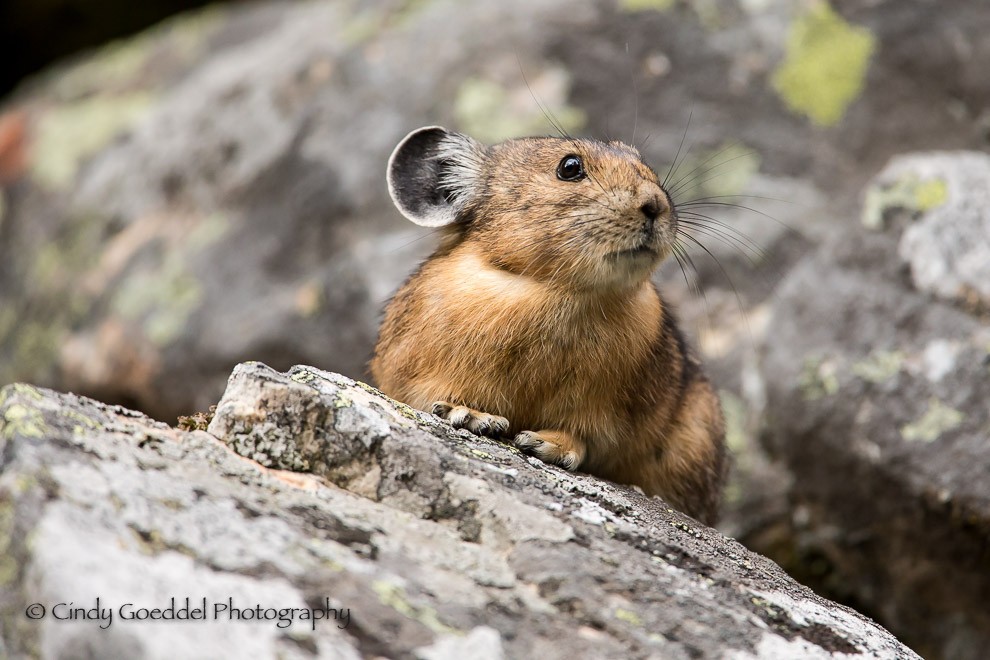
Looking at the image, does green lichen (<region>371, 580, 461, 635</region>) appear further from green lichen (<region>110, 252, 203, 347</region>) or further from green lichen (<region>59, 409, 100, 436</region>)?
green lichen (<region>110, 252, 203, 347</region>)

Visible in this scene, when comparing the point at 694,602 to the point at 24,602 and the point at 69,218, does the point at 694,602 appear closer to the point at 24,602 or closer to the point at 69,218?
the point at 24,602

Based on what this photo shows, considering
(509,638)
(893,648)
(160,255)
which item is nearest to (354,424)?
(509,638)

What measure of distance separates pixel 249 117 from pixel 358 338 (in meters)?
3.31

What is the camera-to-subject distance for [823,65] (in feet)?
36.6

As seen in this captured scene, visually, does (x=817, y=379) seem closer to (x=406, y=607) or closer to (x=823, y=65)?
(x=823, y=65)

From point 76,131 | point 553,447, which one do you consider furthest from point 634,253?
point 76,131

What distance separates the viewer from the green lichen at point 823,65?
11.1 meters

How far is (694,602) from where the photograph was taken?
4.92m

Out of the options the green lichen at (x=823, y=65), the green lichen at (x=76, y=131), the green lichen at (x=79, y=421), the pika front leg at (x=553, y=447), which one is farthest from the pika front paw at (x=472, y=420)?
the green lichen at (x=76, y=131)

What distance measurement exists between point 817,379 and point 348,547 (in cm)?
555

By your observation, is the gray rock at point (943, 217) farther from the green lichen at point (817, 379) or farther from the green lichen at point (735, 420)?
the green lichen at point (735, 420)

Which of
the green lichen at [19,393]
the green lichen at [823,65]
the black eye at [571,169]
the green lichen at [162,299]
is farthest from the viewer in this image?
the green lichen at [162,299]

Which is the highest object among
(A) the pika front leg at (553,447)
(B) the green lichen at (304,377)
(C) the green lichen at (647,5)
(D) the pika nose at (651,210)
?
(C) the green lichen at (647,5)

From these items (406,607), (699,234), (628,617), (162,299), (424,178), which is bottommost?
(162,299)
